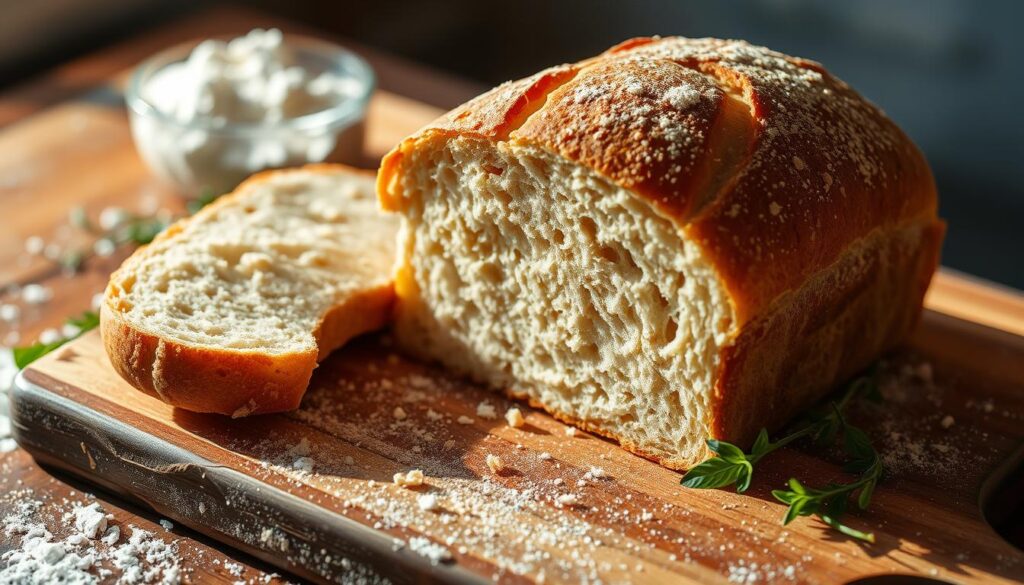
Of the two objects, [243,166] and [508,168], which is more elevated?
[508,168]

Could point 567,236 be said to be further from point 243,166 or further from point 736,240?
point 243,166

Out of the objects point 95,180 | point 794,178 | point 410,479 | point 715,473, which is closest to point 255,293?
point 410,479

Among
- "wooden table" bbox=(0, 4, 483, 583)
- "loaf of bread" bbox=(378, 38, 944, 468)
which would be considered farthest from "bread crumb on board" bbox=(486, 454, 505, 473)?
"wooden table" bbox=(0, 4, 483, 583)

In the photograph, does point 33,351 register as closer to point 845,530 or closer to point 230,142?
point 230,142

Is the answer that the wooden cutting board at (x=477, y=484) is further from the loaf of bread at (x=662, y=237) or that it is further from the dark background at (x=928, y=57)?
the dark background at (x=928, y=57)

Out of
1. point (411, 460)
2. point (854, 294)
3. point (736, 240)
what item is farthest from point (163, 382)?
point (854, 294)

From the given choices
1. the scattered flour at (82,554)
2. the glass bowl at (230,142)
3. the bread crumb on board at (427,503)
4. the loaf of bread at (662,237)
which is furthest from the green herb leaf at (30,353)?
the bread crumb on board at (427,503)

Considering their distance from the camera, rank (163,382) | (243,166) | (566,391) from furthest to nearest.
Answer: (243,166)
(566,391)
(163,382)
